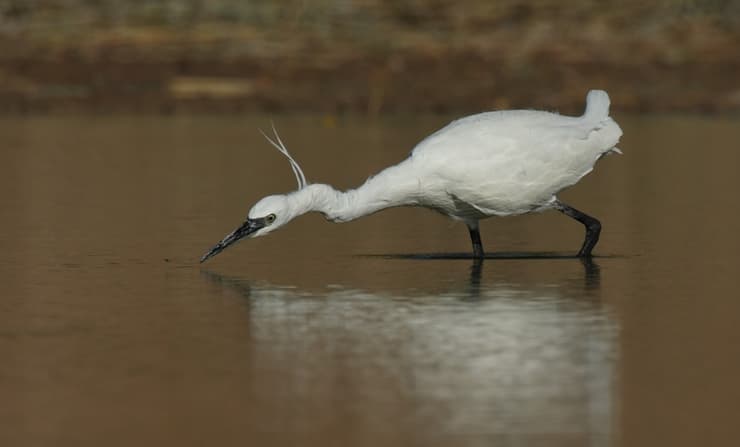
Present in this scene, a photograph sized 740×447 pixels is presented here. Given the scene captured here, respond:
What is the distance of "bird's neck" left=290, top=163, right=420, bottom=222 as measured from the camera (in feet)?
35.4

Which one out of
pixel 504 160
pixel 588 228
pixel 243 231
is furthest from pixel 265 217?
pixel 588 228

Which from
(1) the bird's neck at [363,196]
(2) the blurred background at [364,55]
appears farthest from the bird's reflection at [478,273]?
(2) the blurred background at [364,55]

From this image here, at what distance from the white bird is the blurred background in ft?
30.3

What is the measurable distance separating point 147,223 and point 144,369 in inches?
203

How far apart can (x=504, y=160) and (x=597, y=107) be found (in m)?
1.08

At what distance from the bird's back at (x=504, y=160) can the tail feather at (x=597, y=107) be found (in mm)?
83

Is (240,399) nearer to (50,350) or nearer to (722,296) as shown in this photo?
(50,350)

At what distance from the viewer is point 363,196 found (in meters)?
10.9

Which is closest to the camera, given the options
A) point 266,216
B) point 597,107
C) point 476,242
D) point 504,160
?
point 266,216

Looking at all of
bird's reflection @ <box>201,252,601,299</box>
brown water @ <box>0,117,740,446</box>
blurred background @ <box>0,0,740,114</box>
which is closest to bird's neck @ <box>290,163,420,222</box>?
brown water @ <box>0,117,740,446</box>

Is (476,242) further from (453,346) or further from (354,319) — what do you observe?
(453,346)

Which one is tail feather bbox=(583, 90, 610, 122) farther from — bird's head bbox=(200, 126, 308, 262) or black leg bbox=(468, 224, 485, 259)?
bird's head bbox=(200, 126, 308, 262)

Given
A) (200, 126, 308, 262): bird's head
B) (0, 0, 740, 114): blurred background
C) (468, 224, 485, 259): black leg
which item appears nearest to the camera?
(200, 126, 308, 262): bird's head

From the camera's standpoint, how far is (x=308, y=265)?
11125 mm
